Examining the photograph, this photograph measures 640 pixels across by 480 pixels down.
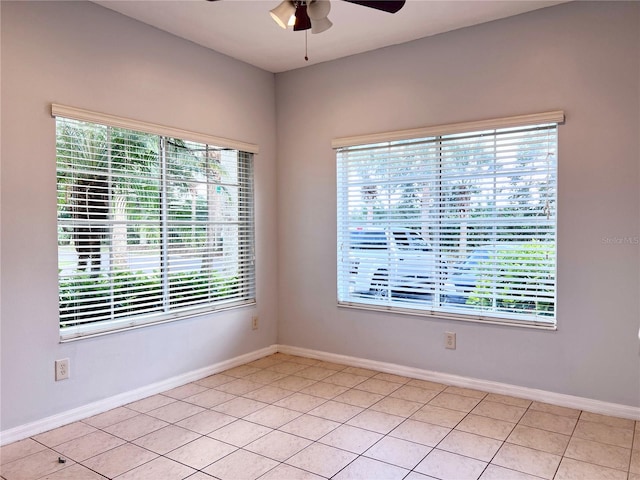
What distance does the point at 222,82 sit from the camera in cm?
398

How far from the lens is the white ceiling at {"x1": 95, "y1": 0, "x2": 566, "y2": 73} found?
122 inches

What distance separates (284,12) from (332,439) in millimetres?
2300

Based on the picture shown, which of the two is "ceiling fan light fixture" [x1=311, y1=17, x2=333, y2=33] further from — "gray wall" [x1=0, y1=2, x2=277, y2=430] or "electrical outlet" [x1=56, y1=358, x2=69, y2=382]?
"electrical outlet" [x1=56, y1=358, x2=69, y2=382]

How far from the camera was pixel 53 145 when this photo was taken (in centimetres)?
284

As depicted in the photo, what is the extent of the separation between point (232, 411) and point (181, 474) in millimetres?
805

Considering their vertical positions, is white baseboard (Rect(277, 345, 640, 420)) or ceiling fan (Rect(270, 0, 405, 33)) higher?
A: ceiling fan (Rect(270, 0, 405, 33))

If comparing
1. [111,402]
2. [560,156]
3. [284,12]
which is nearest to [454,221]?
[560,156]

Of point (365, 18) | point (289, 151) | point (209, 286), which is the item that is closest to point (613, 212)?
point (365, 18)

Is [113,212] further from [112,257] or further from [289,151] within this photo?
[289,151]

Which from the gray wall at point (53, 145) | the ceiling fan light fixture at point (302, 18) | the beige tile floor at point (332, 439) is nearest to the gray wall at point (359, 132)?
the gray wall at point (53, 145)

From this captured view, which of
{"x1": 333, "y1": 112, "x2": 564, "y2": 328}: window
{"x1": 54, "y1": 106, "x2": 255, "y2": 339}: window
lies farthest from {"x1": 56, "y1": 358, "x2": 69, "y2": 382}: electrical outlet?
{"x1": 333, "y1": 112, "x2": 564, "y2": 328}: window

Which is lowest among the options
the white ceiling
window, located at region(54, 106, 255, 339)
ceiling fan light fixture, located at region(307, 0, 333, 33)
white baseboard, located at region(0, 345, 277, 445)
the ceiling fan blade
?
white baseboard, located at region(0, 345, 277, 445)

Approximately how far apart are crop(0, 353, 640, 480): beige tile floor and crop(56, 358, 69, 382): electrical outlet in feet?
1.02

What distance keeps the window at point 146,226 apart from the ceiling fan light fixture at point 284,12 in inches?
61.1
